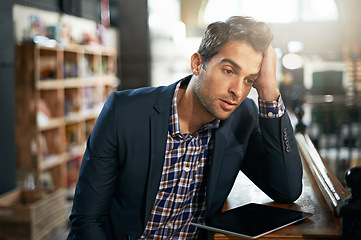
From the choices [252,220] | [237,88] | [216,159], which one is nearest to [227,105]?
[237,88]

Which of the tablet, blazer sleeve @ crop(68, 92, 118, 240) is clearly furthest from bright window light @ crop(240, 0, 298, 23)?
the tablet

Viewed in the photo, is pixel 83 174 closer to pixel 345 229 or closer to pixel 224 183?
pixel 224 183

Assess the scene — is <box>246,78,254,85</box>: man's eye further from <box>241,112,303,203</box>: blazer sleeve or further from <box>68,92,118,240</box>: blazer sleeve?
<box>68,92,118,240</box>: blazer sleeve

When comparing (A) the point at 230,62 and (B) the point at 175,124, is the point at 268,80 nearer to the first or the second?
(A) the point at 230,62

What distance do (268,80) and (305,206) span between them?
1.42 feet

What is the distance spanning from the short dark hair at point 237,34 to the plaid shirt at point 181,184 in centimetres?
23

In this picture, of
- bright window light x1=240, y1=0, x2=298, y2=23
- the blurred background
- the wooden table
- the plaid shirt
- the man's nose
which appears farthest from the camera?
bright window light x1=240, y1=0, x2=298, y2=23

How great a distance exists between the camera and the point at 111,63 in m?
6.96

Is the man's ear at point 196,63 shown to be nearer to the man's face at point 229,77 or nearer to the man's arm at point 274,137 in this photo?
the man's face at point 229,77

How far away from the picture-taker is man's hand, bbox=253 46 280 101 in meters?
1.43

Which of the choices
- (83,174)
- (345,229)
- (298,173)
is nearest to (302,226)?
(345,229)

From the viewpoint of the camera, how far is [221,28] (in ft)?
4.74

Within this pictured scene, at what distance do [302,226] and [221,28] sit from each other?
2.33 feet

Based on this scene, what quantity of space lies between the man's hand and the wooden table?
0.35 meters
